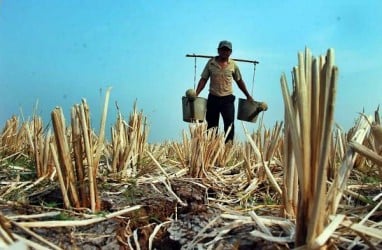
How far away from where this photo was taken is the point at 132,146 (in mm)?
2900

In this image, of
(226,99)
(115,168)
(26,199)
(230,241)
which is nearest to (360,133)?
(230,241)

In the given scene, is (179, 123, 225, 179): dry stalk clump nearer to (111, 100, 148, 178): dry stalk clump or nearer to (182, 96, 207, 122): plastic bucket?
(111, 100, 148, 178): dry stalk clump

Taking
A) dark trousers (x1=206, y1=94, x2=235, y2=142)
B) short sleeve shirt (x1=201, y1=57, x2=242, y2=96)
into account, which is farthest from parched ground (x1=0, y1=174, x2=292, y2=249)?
short sleeve shirt (x1=201, y1=57, x2=242, y2=96)

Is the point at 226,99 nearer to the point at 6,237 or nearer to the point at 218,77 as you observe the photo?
the point at 218,77

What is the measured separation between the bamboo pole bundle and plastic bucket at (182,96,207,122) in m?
5.38

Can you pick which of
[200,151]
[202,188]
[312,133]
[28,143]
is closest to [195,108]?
[28,143]

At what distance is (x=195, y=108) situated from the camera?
671 cm

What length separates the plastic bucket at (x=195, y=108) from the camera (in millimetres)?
6703

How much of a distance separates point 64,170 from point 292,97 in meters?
0.99

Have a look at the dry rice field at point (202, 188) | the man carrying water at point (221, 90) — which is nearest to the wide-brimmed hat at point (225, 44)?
the man carrying water at point (221, 90)

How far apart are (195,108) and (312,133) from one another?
18.0 ft

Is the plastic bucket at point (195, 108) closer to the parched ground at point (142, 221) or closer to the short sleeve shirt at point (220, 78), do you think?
the short sleeve shirt at point (220, 78)

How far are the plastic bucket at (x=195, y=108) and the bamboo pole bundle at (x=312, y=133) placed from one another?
538 centimetres

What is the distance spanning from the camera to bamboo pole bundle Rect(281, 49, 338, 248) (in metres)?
1.16
